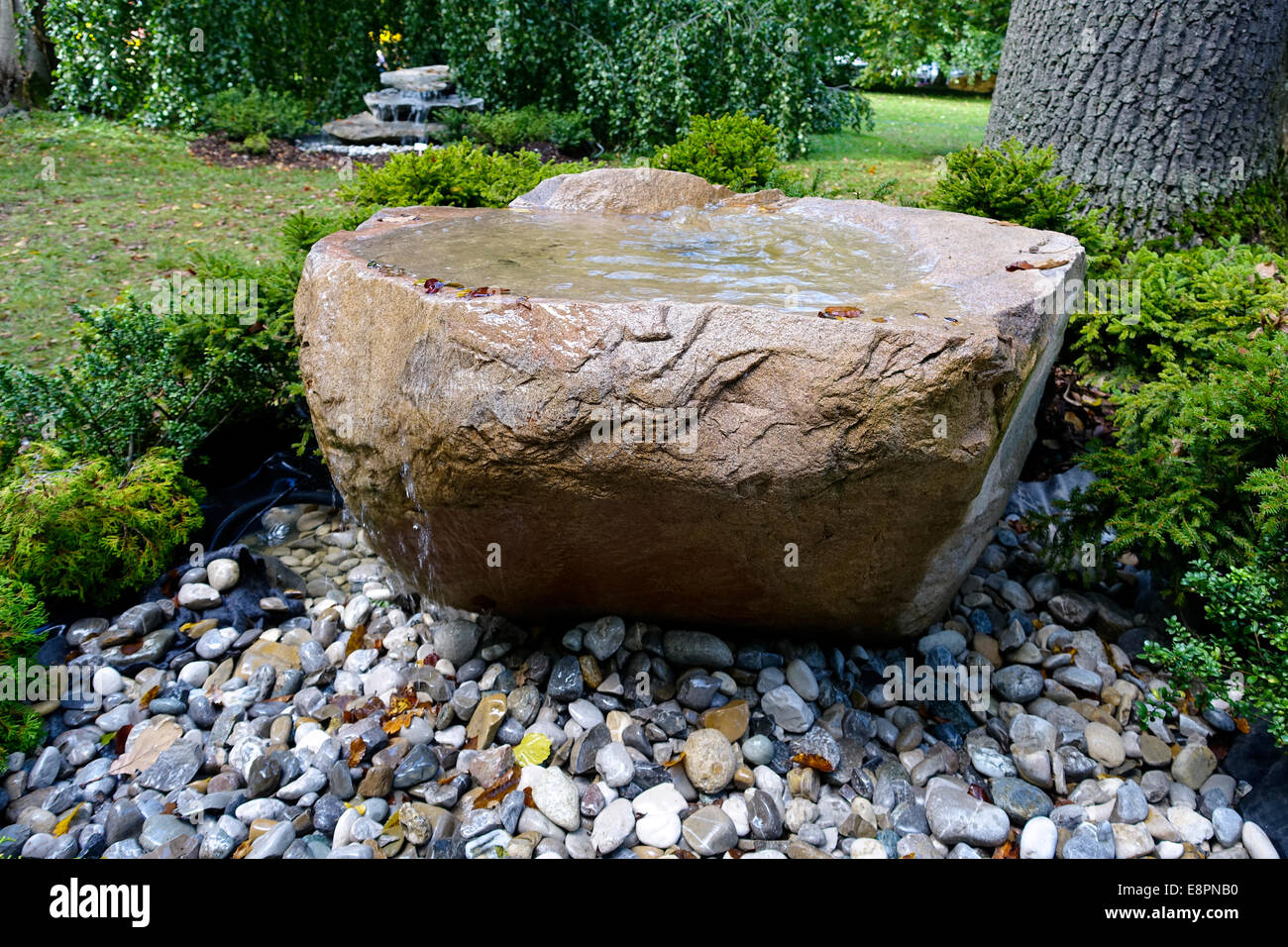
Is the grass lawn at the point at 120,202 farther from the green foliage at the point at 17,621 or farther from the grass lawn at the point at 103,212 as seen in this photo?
the green foliage at the point at 17,621

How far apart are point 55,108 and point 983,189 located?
11699 millimetres

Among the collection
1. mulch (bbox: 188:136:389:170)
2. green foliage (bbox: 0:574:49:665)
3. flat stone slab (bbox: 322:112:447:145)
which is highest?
flat stone slab (bbox: 322:112:447:145)

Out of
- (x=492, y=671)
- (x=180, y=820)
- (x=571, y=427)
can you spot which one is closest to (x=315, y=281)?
(x=571, y=427)

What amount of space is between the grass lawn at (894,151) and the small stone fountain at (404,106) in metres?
4.66

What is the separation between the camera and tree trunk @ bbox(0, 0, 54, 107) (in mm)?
10492

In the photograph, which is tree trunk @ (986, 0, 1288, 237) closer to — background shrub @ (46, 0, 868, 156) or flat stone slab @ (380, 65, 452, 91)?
background shrub @ (46, 0, 868, 156)

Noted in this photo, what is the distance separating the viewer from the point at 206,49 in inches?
426

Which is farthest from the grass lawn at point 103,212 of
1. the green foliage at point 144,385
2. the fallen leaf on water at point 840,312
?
the fallen leaf on water at point 840,312

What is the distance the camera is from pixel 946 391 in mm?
2418

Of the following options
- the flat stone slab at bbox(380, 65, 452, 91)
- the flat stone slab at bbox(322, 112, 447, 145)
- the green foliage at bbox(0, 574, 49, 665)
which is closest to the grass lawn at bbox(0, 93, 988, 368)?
the flat stone slab at bbox(322, 112, 447, 145)

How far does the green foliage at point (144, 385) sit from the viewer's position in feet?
13.1
